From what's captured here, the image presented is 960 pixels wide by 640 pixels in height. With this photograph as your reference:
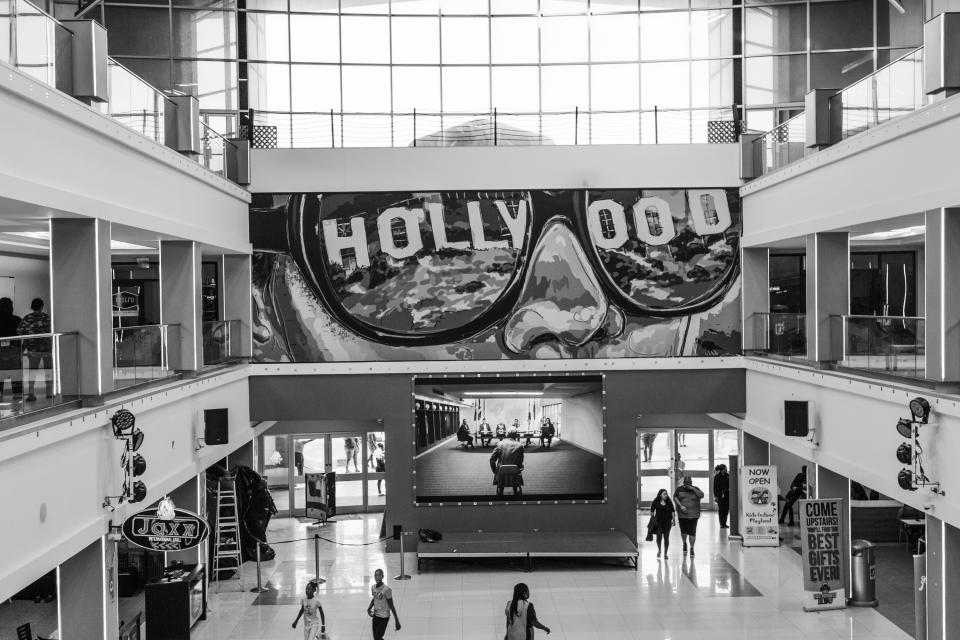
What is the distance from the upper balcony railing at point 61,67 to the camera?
9820mm

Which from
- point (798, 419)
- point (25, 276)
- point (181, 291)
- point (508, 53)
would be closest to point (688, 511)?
point (798, 419)

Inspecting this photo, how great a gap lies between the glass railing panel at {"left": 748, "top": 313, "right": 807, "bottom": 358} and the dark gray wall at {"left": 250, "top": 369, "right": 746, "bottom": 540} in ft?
3.48

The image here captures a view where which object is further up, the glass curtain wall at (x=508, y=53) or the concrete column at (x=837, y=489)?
the glass curtain wall at (x=508, y=53)

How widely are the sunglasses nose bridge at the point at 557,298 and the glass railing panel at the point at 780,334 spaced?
3.46 m

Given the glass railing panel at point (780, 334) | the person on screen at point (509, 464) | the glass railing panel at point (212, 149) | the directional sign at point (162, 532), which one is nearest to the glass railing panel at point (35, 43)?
the directional sign at point (162, 532)

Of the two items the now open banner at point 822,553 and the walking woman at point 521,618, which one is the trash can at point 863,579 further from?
the walking woman at point 521,618

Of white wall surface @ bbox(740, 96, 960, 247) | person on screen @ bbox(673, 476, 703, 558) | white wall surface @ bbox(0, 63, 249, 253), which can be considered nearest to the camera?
white wall surface @ bbox(0, 63, 249, 253)

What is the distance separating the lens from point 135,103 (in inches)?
560

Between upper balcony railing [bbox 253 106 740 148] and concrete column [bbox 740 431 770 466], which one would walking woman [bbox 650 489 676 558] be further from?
upper balcony railing [bbox 253 106 740 148]

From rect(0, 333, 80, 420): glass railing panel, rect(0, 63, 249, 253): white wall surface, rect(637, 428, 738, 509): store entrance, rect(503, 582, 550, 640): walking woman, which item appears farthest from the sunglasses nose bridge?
rect(0, 333, 80, 420): glass railing panel

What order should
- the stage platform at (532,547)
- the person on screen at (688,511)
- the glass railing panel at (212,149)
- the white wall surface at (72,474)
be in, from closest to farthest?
the white wall surface at (72,474) → the glass railing panel at (212,149) → the stage platform at (532,547) → the person on screen at (688,511)

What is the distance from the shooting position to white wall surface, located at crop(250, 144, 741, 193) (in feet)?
70.9

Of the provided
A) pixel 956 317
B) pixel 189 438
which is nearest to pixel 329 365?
pixel 189 438

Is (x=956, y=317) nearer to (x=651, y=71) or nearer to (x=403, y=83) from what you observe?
(x=651, y=71)
